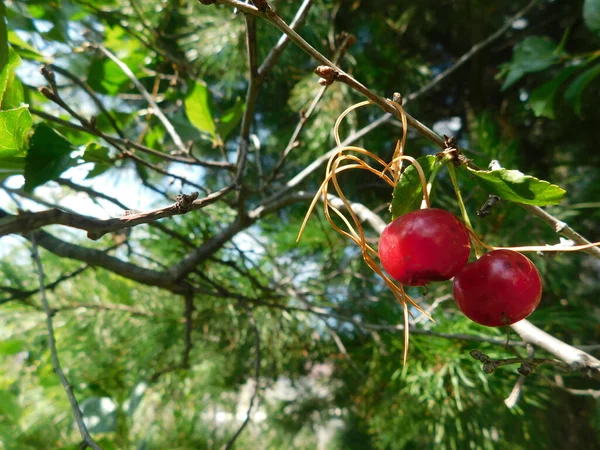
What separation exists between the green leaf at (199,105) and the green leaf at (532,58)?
0.40 m

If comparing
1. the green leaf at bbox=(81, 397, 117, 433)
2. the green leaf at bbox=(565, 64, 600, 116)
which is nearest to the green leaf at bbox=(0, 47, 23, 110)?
the green leaf at bbox=(81, 397, 117, 433)

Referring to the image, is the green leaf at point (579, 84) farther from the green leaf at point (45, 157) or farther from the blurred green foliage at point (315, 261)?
the green leaf at point (45, 157)

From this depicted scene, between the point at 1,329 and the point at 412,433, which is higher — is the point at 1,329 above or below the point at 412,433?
above

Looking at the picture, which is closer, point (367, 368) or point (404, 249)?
point (404, 249)

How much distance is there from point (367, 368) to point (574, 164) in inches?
20.8

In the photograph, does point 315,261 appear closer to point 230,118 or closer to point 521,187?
point 230,118

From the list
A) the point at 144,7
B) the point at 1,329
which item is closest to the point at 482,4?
the point at 144,7

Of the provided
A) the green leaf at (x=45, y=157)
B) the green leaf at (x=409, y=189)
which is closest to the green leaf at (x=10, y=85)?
the green leaf at (x=45, y=157)

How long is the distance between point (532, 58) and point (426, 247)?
1.74 ft

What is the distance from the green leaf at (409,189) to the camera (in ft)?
0.86

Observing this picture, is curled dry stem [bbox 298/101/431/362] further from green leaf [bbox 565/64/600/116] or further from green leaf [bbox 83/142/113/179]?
green leaf [bbox 565/64/600/116]

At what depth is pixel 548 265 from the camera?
742mm

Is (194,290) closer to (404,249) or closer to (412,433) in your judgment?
(404,249)

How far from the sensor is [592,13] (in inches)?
22.0
